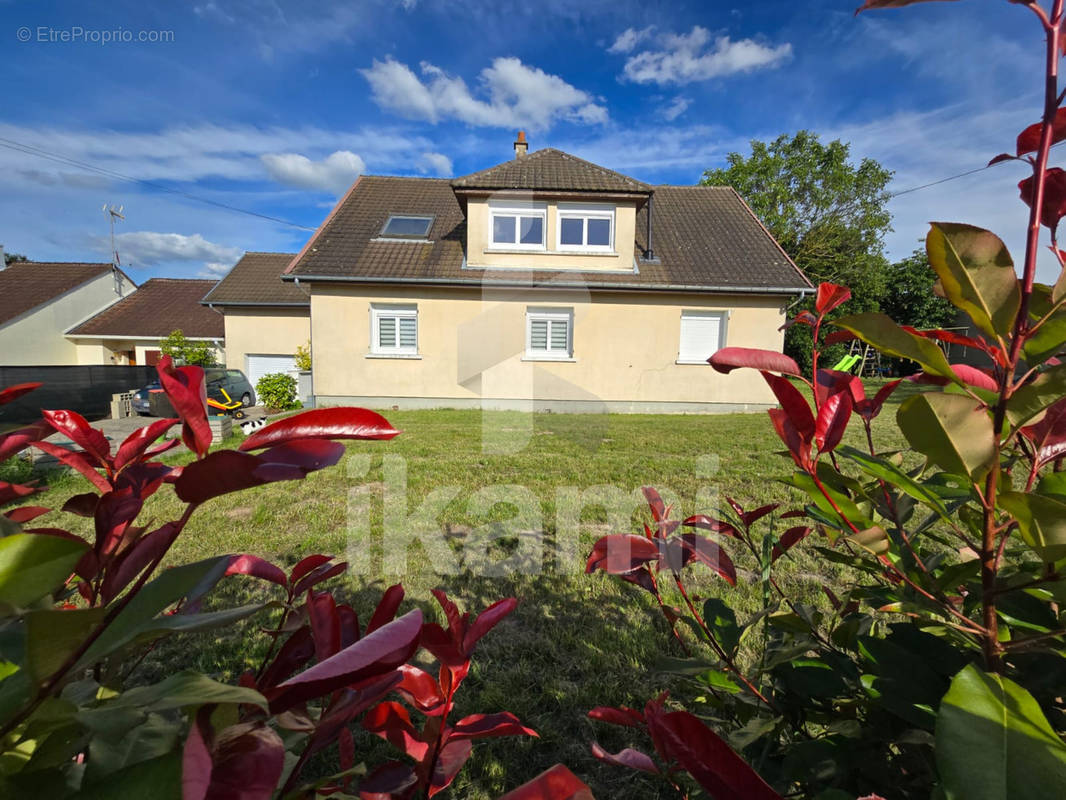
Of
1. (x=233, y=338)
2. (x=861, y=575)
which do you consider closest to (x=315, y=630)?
(x=861, y=575)

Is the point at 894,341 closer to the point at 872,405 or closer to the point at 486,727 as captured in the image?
the point at 872,405

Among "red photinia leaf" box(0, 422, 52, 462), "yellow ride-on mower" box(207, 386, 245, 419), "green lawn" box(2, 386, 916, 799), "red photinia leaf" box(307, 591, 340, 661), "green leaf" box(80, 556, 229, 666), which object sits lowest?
"green lawn" box(2, 386, 916, 799)

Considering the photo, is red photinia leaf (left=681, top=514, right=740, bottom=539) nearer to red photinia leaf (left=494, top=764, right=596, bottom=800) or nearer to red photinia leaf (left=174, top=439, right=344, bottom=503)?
red photinia leaf (left=494, top=764, right=596, bottom=800)

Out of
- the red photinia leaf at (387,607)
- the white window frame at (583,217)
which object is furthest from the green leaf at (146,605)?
the white window frame at (583,217)

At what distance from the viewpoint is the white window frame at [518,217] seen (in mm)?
9461

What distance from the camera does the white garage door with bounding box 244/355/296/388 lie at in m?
14.5

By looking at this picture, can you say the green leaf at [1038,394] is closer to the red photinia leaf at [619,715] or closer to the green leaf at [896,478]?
the green leaf at [896,478]

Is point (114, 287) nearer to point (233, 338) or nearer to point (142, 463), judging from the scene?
point (233, 338)

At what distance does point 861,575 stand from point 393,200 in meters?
11.5

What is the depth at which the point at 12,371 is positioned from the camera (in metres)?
8.74

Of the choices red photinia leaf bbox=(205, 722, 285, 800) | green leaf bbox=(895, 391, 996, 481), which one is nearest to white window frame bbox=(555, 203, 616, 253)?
green leaf bbox=(895, 391, 996, 481)

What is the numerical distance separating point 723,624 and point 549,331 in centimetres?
911

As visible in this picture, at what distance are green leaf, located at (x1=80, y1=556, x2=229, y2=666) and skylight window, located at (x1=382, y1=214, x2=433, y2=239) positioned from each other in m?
10.7

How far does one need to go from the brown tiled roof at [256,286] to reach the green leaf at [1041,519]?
15079 mm
